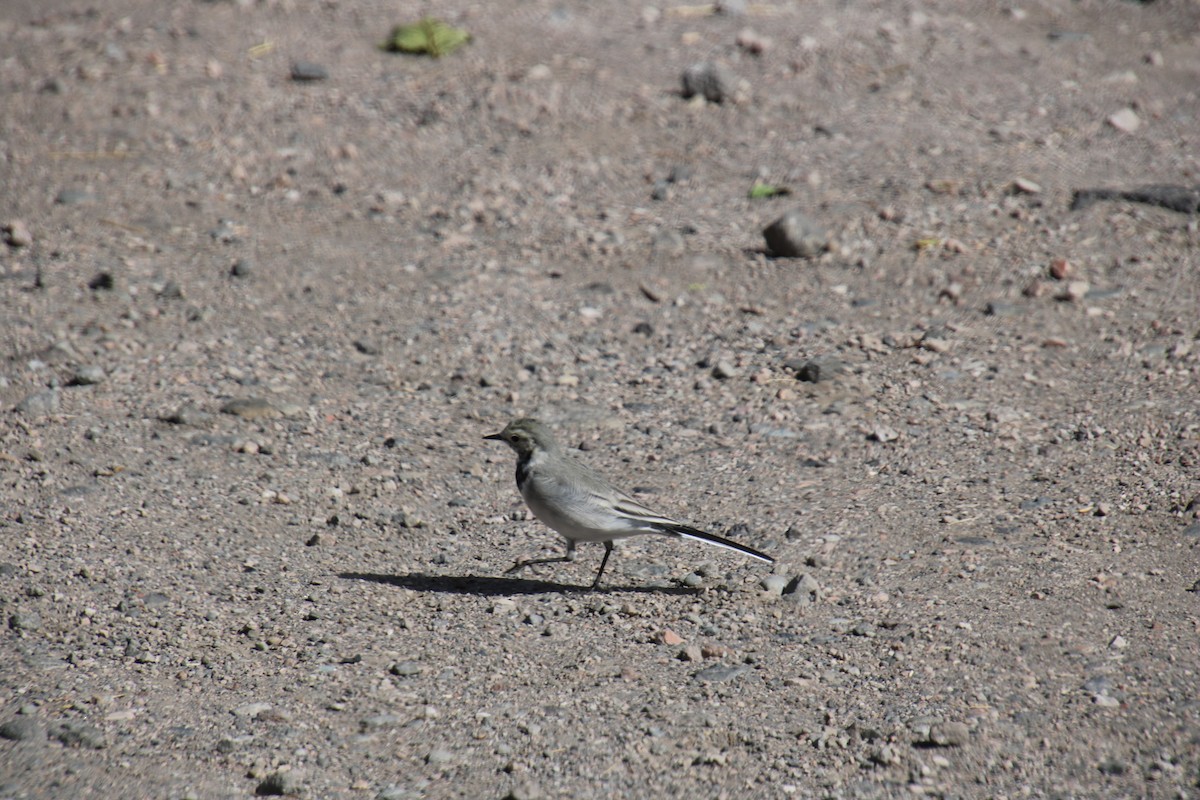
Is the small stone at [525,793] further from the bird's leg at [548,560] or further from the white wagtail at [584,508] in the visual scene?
the bird's leg at [548,560]

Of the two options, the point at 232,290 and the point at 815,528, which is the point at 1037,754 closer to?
the point at 815,528

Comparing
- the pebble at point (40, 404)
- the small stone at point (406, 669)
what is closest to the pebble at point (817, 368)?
the small stone at point (406, 669)

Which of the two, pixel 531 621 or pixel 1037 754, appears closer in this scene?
pixel 1037 754

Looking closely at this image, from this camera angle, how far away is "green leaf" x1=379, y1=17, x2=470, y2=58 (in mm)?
11312

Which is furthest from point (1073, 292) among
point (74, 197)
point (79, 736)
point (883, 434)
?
point (74, 197)

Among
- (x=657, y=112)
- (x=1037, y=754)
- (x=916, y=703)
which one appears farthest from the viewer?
(x=657, y=112)

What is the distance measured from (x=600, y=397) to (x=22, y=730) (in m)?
3.93

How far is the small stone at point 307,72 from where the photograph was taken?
11031mm

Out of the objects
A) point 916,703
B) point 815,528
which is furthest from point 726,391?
point 916,703

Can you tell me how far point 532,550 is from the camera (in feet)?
20.2

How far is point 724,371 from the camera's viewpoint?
300 inches

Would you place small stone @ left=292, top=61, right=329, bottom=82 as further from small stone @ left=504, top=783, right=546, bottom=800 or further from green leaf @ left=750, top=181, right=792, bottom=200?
small stone @ left=504, top=783, right=546, bottom=800

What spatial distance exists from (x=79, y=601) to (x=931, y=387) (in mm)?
4699

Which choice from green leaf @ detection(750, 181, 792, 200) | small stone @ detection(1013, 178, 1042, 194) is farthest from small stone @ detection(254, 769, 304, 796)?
small stone @ detection(1013, 178, 1042, 194)
